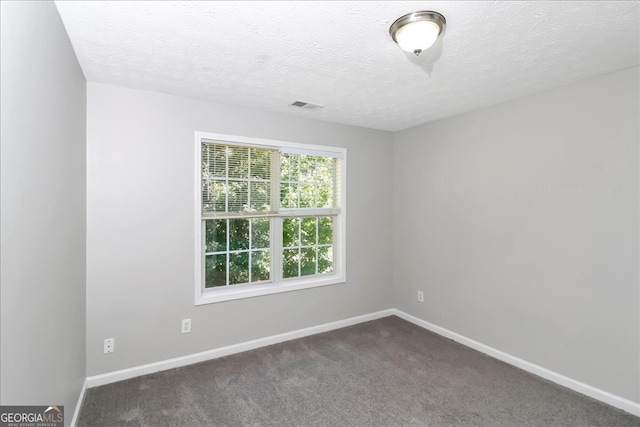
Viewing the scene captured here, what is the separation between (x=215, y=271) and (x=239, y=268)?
0.24 metres

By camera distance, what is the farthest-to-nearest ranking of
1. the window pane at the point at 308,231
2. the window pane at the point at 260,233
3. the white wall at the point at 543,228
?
1. the window pane at the point at 308,231
2. the window pane at the point at 260,233
3. the white wall at the point at 543,228

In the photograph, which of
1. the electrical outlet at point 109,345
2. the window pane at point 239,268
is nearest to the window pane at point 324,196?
the window pane at point 239,268

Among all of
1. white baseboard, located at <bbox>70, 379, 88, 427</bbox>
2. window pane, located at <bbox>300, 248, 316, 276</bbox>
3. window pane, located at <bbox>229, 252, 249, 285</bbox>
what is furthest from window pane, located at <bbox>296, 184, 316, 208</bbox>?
white baseboard, located at <bbox>70, 379, 88, 427</bbox>

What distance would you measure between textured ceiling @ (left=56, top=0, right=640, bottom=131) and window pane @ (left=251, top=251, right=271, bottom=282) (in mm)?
1557

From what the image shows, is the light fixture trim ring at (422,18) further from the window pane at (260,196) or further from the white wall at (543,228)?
the window pane at (260,196)

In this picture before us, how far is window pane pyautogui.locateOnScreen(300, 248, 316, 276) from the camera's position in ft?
12.4

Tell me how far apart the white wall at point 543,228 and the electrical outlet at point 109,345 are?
3.17m

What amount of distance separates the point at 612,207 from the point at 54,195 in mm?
3583

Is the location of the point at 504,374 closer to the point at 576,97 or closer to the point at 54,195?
the point at 576,97

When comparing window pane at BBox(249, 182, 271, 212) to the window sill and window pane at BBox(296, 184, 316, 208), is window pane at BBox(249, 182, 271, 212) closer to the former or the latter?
window pane at BBox(296, 184, 316, 208)

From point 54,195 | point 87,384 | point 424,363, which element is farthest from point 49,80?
point 424,363

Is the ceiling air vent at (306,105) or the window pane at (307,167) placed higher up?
the ceiling air vent at (306,105)

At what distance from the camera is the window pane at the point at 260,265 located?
3.42 m

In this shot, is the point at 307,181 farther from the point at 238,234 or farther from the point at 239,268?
the point at 239,268
